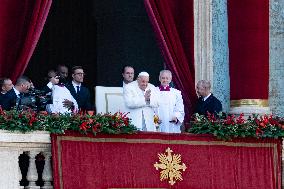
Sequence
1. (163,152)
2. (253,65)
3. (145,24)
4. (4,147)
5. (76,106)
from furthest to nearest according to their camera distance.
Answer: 1. (145,24)
2. (253,65)
3. (76,106)
4. (163,152)
5. (4,147)

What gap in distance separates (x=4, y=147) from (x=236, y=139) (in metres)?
3.57

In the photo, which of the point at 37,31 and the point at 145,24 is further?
the point at 145,24

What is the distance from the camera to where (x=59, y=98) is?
16172mm

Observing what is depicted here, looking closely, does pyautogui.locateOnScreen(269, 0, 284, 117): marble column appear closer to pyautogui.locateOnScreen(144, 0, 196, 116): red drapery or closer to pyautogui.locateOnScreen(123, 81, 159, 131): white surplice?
pyautogui.locateOnScreen(144, 0, 196, 116): red drapery

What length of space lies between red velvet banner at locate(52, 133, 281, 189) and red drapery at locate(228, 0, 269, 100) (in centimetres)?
257

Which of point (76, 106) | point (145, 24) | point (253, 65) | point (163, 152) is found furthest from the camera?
point (145, 24)

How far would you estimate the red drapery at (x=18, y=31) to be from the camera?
1633 centimetres

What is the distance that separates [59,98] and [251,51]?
12.7 ft

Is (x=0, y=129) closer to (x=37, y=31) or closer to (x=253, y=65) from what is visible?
(x=37, y=31)

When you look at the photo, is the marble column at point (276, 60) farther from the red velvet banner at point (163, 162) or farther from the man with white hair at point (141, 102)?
the man with white hair at point (141, 102)

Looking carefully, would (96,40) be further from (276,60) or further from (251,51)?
(251,51)

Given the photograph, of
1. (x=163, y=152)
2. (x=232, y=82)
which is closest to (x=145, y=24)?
(x=232, y=82)

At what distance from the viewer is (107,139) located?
48.1 ft

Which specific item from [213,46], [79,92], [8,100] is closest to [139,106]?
[79,92]
